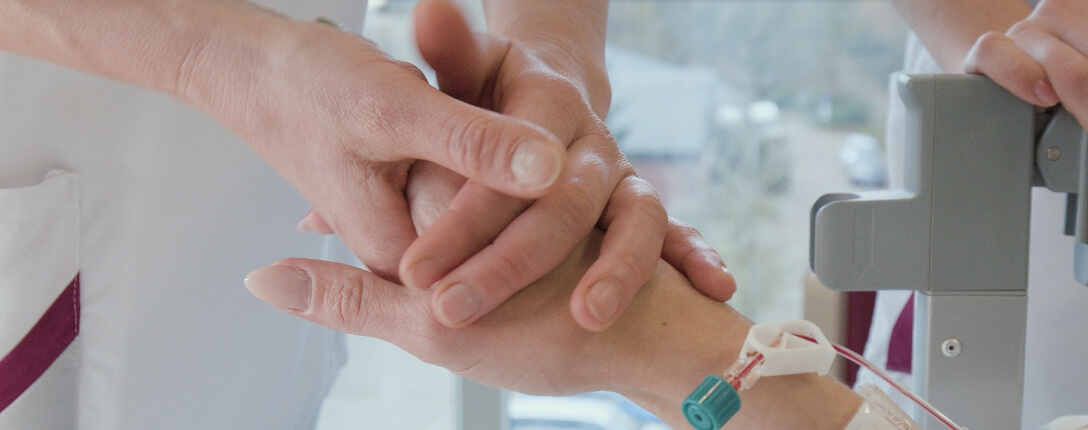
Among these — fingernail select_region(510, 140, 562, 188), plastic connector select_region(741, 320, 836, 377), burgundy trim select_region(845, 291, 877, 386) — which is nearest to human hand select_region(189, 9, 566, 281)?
fingernail select_region(510, 140, 562, 188)

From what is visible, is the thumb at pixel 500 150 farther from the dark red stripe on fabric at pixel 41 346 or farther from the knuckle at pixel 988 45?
the dark red stripe on fabric at pixel 41 346

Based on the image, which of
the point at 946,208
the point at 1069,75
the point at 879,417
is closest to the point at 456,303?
the point at 879,417

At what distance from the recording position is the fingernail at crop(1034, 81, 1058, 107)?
2.42 feet

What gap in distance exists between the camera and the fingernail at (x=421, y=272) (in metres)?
0.66

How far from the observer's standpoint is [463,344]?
72 centimetres

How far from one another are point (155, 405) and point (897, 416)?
84 centimetres

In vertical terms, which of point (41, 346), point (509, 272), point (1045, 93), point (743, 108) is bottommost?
point (41, 346)

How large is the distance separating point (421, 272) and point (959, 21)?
0.79m

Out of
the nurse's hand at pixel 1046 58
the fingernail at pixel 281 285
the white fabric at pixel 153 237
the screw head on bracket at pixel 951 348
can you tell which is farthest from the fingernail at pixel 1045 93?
the white fabric at pixel 153 237

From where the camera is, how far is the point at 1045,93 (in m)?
0.74

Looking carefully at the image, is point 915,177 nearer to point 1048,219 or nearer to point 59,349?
point 1048,219

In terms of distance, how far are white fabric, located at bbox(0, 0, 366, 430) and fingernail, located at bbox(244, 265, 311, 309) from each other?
1.04ft

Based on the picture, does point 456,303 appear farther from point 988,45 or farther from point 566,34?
point 988,45

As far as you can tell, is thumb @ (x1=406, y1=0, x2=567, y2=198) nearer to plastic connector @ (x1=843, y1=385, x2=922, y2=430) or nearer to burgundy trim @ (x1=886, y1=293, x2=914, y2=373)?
plastic connector @ (x1=843, y1=385, x2=922, y2=430)
